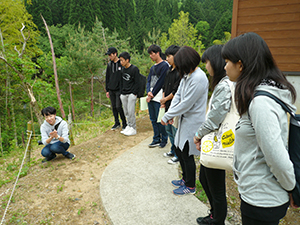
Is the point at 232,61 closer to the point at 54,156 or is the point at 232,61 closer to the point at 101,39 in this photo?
the point at 54,156

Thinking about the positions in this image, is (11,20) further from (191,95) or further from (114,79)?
(191,95)

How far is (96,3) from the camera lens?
39000mm

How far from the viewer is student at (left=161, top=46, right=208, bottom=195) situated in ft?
7.89

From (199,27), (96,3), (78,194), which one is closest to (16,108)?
(78,194)

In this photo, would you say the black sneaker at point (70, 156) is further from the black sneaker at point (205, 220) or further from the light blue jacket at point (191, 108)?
the black sneaker at point (205, 220)

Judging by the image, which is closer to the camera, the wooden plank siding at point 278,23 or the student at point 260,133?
the student at point 260,133

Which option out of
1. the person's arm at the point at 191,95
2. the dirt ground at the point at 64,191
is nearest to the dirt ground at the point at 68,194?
the dirt ground at the point at 64,191

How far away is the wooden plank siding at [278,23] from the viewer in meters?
4.60

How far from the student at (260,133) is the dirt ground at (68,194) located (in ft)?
5.08

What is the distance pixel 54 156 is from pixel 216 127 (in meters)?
3.78

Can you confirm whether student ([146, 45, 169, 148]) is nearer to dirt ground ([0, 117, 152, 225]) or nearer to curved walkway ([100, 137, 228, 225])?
curved walkway ([100, 137, 228, 225])

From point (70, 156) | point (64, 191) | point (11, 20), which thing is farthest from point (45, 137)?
point (11, 20)

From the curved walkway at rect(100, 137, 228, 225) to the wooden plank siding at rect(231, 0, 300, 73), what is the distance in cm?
363

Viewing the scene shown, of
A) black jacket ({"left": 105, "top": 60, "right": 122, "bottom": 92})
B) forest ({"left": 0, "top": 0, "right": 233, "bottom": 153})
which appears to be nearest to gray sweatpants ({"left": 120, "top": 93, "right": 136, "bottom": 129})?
black jacket ({"left": 105, "top": 60, "right": 122, "bottom": 92})
